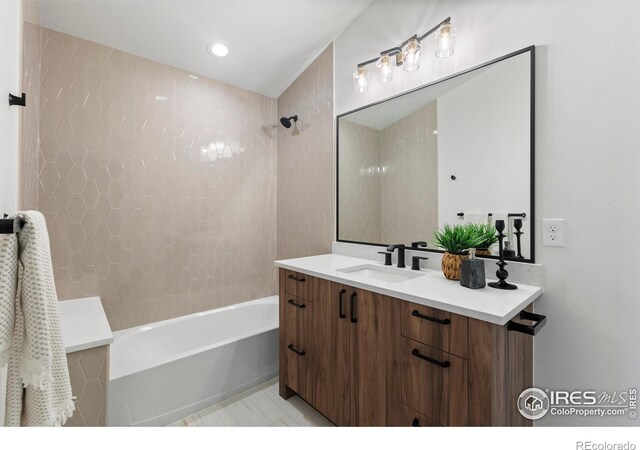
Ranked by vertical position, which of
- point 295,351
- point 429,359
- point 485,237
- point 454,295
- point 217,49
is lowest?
point 295,351

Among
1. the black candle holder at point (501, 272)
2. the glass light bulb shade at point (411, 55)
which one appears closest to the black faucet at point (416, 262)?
the black candle holder at point (501, 272)

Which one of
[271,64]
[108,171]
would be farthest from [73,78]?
[271,64]

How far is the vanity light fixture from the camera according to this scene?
→ 1590mm

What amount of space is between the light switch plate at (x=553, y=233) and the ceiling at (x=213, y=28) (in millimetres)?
1919

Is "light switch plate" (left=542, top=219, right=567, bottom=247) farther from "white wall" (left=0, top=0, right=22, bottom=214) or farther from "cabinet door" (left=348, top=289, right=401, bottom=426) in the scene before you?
"white wall" (left=0, top=0, right=22, bottom=214)

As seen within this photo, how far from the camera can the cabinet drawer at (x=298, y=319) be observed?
1792 millimetres

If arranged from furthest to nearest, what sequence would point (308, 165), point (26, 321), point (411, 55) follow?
point (308, 165) < point (411, 55) < point (26, 321)

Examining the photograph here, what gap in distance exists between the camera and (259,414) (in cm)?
187

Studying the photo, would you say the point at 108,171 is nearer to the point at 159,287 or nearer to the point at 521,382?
the point at 159,287

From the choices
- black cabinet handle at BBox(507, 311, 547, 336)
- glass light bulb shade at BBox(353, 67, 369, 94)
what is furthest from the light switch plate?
glass light bulb shade at BBox(353, 67, 369, 94)

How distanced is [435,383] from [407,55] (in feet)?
5.75

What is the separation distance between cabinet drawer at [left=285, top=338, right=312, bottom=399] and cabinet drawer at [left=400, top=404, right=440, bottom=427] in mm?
651

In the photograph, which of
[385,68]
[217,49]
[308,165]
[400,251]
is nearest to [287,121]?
[308,165]

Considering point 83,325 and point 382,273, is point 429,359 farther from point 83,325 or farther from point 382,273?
point 83,325
